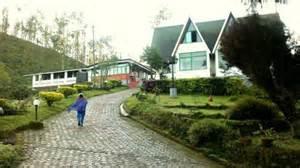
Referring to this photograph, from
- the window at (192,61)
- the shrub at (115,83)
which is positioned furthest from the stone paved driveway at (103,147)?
the shrub at (115,83)

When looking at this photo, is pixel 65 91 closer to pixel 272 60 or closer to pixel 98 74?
pixel 98 74

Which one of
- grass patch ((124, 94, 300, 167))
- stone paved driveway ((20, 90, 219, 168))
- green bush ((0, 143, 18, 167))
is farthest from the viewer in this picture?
grass patch ((124, 94, 300, 167))

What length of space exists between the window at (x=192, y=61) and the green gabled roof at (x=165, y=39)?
288cm

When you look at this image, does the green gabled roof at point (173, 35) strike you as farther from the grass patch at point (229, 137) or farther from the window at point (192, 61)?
the grass patch at point (229, 137)

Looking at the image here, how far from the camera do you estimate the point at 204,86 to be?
3133cm

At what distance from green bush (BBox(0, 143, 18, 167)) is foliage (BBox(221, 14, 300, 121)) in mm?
9200

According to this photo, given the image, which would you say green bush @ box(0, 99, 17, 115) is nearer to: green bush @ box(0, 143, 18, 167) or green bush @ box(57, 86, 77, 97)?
green bush @ box(0, 143, 18, 167)

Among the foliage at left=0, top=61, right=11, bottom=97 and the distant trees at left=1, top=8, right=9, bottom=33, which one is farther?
the distant trees at left=1, top=8, right=9, bottom=33

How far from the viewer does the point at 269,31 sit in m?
14.6

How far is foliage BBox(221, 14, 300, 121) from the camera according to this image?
47.6ft

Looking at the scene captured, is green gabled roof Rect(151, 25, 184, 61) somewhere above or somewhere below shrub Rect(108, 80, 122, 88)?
above

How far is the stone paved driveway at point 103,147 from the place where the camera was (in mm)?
11445

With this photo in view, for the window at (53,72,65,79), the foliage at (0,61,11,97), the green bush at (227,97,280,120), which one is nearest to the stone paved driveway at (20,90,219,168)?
the green bush at (227,97,280,120)

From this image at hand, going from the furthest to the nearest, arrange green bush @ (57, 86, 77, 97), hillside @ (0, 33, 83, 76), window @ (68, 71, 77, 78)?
hillside @ (0, 33, 83, 76)
window @ (68, 71, 77, 78)
green bush @ (57, 86, 77, 97)
